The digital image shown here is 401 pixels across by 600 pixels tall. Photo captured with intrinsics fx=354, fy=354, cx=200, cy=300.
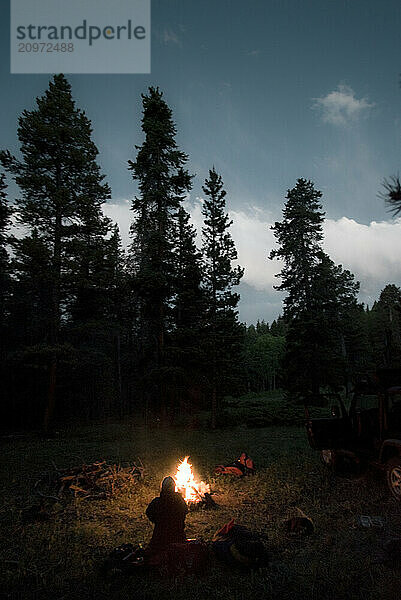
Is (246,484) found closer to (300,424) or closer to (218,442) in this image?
(218,442)

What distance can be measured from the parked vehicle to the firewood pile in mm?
5104

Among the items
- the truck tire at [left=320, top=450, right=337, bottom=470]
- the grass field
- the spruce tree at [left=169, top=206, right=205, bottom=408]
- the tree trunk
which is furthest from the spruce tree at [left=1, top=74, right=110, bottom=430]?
the truck tire at [left=320, top=450, right=337, bottom=470]

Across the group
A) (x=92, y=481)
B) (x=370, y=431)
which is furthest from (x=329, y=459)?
(x=92, y=481)

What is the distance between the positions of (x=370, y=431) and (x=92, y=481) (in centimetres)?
735

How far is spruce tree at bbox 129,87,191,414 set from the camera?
68.0 ft

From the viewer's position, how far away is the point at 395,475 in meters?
7.48

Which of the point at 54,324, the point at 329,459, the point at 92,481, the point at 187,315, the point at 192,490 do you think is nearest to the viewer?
the point at 192,490

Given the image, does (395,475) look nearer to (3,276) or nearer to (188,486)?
(188,486)

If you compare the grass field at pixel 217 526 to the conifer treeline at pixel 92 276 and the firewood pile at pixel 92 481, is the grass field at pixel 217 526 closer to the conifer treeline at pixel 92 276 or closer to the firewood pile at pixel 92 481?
the firewood pile at pixel 92 481

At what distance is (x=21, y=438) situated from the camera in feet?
59.4

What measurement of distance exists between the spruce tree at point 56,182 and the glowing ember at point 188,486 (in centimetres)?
1132

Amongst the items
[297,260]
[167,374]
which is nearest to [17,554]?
[167,374]

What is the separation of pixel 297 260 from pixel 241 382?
33.8 feet

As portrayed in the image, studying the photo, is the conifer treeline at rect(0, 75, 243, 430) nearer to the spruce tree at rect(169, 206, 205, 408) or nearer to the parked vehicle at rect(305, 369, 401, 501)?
the spruce tree at rect(169, 206, 205, 408)
